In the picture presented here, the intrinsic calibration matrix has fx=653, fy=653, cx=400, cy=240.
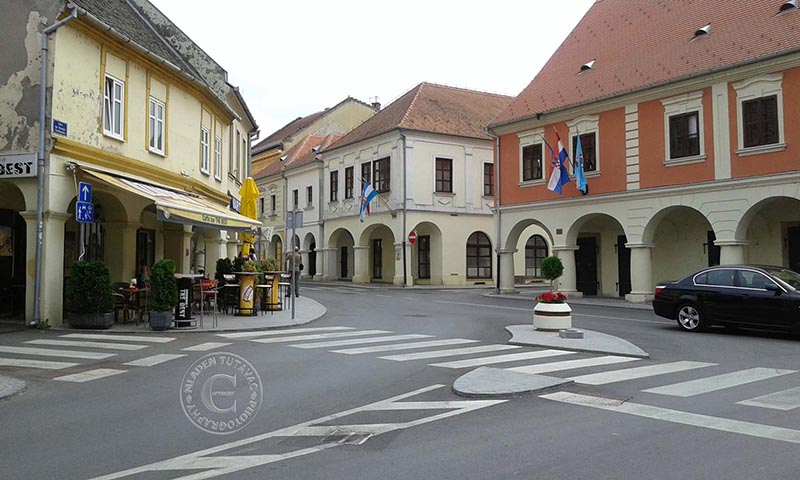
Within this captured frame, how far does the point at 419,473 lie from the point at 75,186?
1315 cm

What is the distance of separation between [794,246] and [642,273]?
5035 mm

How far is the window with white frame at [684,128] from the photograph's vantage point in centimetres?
2294

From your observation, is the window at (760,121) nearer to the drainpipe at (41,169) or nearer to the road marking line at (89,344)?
the road marking line at (89,344)

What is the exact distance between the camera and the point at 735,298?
14.5 m

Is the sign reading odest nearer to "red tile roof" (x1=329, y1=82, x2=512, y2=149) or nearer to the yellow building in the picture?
the yellow building

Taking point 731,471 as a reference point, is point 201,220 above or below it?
above

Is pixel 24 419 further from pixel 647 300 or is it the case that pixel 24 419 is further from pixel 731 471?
pixel 647 300

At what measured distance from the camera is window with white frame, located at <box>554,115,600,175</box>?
87.5 feet


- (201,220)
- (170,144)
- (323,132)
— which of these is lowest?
(201,220)

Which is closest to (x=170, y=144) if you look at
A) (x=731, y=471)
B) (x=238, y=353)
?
(x=238, y=353)

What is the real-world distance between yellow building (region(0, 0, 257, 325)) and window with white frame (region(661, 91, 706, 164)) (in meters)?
15.6

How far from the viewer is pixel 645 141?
974 inches

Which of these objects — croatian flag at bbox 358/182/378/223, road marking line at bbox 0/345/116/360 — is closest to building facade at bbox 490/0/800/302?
croatian flag at bbox 358/182/378/223

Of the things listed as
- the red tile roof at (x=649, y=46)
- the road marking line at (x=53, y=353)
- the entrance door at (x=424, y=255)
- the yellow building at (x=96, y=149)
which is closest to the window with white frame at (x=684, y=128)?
the red tile roof at (x=649, y=46)
